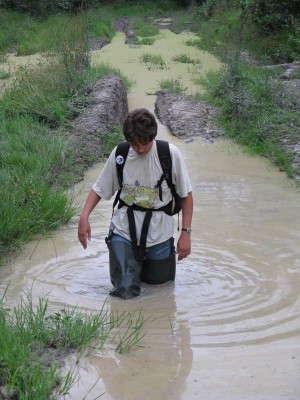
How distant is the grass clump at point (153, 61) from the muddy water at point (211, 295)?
816cm

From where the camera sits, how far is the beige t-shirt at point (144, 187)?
5176mm

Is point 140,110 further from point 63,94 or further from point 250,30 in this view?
point 250,30

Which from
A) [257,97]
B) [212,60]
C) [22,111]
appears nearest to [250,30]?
[212,60]

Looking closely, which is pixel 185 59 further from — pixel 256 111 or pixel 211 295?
pixel 211 295

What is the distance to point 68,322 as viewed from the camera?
438 centimetres

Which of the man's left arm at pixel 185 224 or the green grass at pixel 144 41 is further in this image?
the green grass at pixel 144 41

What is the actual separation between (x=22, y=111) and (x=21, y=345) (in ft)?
24.1

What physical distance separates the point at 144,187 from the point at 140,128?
0.54m

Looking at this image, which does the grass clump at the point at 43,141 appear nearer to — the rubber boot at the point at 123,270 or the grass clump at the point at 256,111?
the rubber boot at the point at 123,270

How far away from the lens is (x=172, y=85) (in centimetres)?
1471

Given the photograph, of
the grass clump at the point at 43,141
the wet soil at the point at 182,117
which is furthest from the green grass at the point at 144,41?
the wet soil at the point at 182,117

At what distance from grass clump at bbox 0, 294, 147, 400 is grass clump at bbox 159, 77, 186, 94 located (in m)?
9.86

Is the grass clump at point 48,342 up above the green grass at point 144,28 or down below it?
above

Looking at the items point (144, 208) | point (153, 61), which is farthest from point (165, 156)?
point (153, 61)
